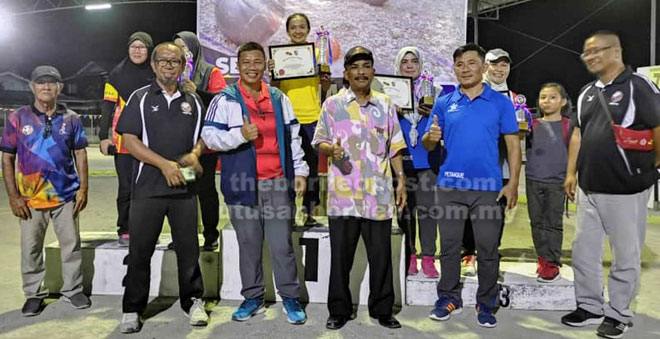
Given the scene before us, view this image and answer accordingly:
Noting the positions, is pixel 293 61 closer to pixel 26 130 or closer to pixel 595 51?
pixel 26 130

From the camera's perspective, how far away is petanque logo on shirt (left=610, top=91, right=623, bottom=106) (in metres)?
3.19

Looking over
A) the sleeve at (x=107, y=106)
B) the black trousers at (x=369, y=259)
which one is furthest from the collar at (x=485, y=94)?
the sleeve at (x=107, y=106)

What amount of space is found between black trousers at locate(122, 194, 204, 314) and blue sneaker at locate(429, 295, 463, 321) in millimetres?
1671

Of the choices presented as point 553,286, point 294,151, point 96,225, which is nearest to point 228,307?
point 294,151

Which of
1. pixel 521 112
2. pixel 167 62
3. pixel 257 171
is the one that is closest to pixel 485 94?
pixel 521 112

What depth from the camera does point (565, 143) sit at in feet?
13.0

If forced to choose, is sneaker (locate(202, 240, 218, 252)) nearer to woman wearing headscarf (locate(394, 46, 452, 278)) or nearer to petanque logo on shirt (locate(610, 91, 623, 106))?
woman wearing headscarf (locate(394, 46, 452, 278))

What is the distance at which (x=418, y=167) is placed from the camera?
3.76m

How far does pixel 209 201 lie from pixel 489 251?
2.27 metres

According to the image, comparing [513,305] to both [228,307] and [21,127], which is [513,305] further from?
[21,127]

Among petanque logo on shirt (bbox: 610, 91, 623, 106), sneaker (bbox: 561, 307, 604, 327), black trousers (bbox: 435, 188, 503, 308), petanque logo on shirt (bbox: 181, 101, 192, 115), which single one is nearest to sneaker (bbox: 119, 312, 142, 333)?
petanque logo on shirt (bbox: 181, 101, 192, 115)

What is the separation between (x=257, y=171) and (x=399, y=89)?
1218mm

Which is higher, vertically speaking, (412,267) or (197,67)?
(197,67)

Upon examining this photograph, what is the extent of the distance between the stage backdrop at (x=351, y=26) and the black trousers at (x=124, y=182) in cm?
333
